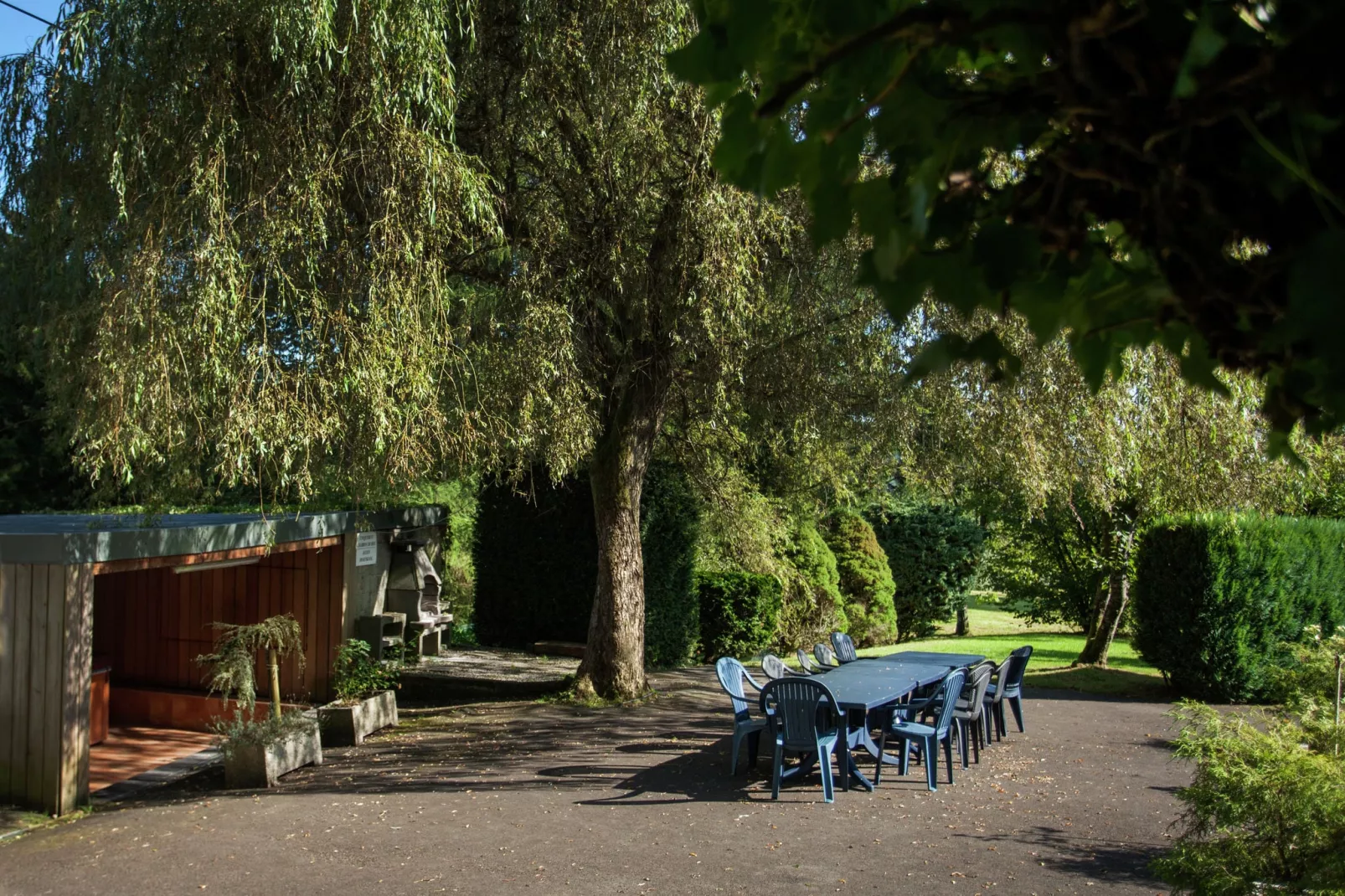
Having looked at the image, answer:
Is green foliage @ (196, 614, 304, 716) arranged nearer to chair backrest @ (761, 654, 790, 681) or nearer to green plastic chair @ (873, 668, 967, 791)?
chair backrest @ (761, 654, 790, 681)

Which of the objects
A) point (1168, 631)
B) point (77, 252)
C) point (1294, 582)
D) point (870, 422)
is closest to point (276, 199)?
point (77, 252)

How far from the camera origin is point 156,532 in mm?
8945

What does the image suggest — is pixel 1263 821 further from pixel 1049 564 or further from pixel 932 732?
pixel 1049 564

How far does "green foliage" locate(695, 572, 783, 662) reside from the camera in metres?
15.7

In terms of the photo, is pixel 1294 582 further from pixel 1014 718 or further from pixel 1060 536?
pixel 1060 536

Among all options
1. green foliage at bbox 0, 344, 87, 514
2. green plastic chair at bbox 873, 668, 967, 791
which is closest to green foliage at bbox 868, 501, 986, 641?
green plastic chair at bbox 873, 668, 967, 791

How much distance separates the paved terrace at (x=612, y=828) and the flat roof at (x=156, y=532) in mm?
2032

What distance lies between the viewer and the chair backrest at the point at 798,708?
8.00 m

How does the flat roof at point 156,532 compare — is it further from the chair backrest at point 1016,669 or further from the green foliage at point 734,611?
the chair backrest at point 1016,669

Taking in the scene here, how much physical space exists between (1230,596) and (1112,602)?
9.03 ft

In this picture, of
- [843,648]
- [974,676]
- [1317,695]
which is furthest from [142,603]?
[1317,695]

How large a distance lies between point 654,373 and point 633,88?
3.08m

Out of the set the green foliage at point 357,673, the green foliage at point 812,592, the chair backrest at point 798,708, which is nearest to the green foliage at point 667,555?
the green foliage at point 812,592

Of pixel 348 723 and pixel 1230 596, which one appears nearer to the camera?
pixel 348 723
